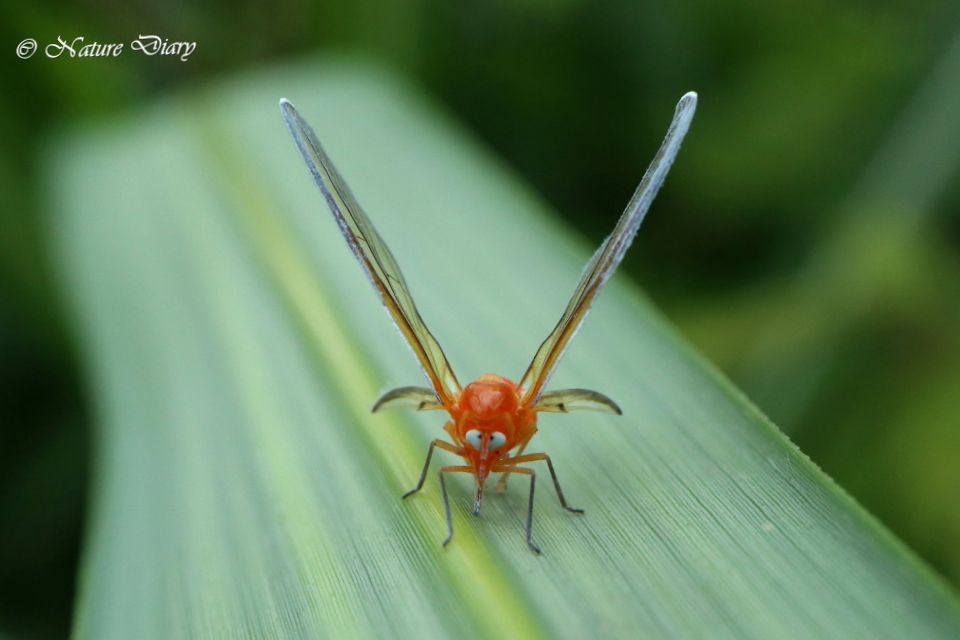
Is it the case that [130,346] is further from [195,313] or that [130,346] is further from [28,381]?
[28,381]

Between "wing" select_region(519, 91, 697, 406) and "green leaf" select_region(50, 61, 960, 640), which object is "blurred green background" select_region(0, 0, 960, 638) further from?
"wing" select_region(519, 91, 697, 406)

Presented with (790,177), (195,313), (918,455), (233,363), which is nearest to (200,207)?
(195,313)

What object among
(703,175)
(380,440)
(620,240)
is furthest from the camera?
(703,175)

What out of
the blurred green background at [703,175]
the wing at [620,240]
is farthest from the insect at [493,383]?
the blurred green background at [703,175]

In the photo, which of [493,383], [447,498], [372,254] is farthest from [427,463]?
[372,254]

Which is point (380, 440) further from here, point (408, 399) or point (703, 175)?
point (703, 175)

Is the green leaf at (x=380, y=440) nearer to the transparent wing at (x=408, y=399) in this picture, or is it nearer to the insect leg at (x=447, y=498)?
the insect leg at (x=447, y=498)
